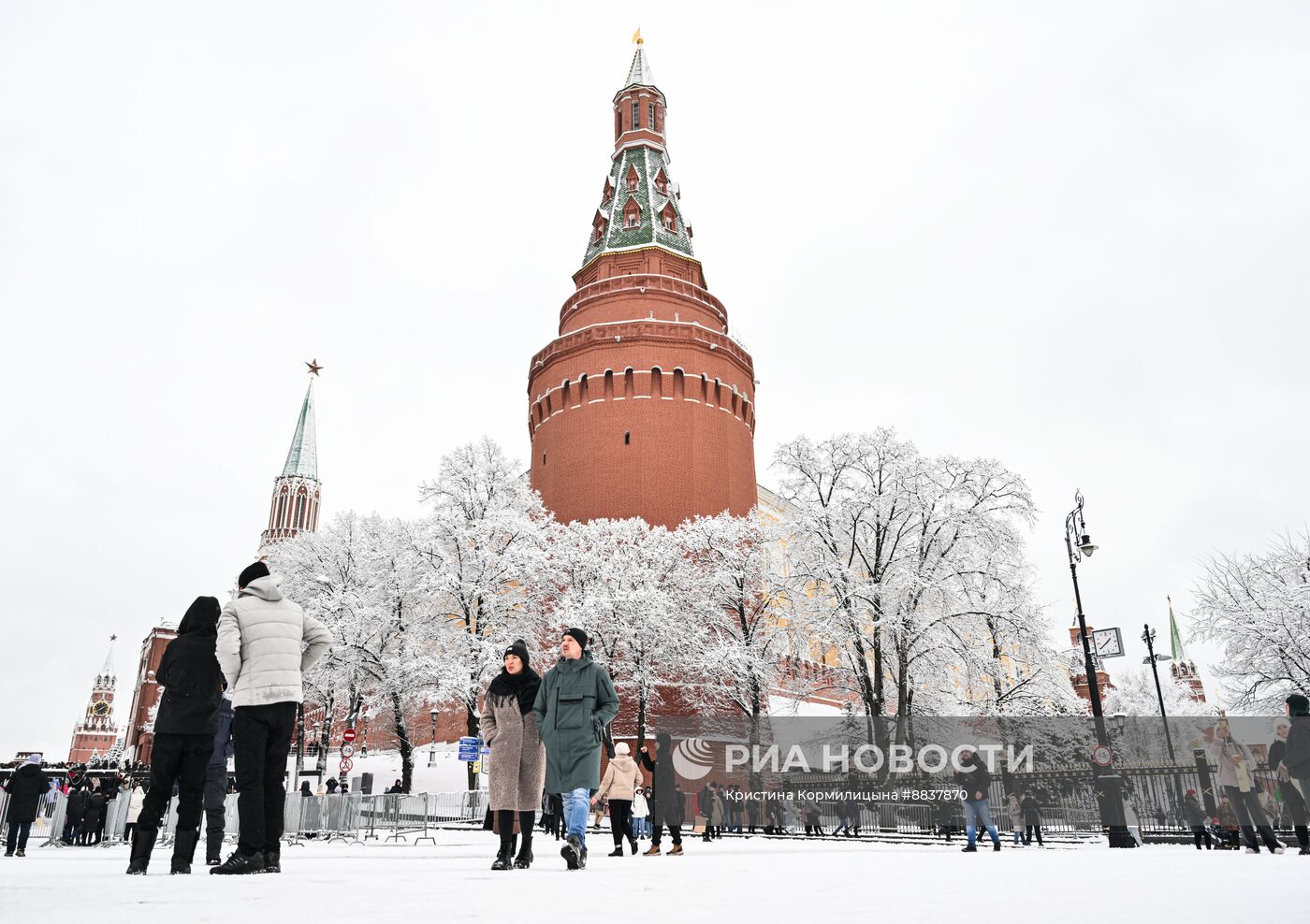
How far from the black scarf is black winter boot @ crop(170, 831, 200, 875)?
231 centimetres

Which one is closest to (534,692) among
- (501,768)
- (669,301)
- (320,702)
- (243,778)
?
(501,768)

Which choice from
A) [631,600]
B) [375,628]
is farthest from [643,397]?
[375,628]

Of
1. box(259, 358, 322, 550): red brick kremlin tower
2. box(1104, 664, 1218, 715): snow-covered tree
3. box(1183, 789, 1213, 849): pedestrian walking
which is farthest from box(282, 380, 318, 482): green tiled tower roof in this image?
box(1183, 789, 1213, 849): pedestrian walking

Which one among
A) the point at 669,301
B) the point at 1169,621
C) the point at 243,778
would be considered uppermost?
the point at 669,301

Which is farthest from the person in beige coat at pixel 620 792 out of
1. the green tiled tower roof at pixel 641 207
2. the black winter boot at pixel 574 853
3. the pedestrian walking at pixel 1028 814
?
the green tiled tower roof at pixel 641 207

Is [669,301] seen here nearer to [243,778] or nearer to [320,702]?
[320,702]

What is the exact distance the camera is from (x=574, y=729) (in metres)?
7.26

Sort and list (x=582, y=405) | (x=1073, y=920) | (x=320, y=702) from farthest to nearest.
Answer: (x=582, y=405)
(x=320, y=702)
(x=1073, y=920)

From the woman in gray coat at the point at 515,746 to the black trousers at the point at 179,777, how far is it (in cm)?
205

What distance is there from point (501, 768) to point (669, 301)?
127 feet

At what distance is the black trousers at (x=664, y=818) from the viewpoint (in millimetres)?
11828

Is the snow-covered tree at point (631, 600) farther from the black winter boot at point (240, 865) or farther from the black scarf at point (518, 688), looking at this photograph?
the black winter boot at point (240, 865)

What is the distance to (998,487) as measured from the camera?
27.9 meters

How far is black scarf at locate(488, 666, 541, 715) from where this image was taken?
7375 mm
